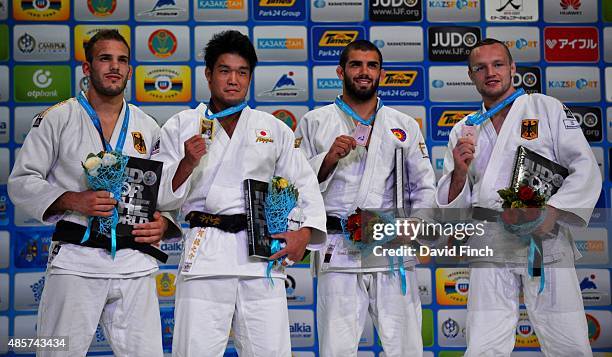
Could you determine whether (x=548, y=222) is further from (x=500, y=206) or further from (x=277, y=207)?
(x=277, y=207)

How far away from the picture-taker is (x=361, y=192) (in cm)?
460

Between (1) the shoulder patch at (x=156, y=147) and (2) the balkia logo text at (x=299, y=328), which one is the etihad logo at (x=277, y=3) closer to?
(1) the shoulder patch at (x=156, y=147)

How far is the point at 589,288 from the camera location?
6.43 meters

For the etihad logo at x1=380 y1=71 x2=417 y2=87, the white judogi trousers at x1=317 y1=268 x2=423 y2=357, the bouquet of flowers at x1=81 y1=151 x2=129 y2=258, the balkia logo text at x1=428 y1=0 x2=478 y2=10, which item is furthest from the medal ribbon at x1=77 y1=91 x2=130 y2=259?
the balkia logo text at x1=428 y1=0 x2=478 y2=10

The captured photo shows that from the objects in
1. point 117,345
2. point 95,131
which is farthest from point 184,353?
point 95,131

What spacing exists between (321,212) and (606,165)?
3.30 meters

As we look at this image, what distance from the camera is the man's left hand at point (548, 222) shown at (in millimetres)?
4238

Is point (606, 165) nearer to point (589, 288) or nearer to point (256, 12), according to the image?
point (589, 288)

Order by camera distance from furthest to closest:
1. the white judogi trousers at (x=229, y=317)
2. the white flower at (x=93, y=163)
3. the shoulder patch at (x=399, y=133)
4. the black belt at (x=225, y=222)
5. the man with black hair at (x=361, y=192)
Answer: the shoulder patch at (x=399, y=133) → the man with black hair at (x=361, y=192) → the black belt at (x=225, y=222) → the white judogi trousers at (x=229, y=317) → the white flower at (x=93, y=163)

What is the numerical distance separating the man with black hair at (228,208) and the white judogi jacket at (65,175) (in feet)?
0.96

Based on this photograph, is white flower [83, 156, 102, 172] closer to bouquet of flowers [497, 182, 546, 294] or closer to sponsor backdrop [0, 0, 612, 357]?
bouquet of flowers [497, 182, 546, 294]

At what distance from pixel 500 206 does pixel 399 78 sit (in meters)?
2.33

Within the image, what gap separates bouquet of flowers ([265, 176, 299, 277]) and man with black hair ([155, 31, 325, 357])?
0.04 m

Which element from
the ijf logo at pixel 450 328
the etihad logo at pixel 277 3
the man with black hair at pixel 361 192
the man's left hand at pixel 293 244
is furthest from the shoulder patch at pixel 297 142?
the ijf logo at pixel 450 328
